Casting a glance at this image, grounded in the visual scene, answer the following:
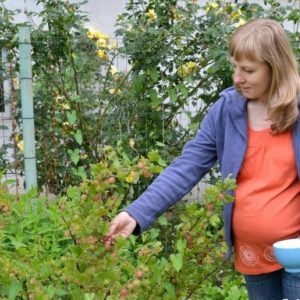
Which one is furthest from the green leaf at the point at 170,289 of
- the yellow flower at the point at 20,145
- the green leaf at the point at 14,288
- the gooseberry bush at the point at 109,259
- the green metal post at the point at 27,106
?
the yellow flower at the point at 20,145

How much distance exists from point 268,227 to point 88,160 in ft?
6.72

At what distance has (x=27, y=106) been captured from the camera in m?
3.73

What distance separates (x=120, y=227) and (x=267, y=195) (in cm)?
49

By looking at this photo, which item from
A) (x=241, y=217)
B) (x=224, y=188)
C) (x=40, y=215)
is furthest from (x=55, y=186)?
(x=224, y=188)

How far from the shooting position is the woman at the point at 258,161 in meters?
2.05

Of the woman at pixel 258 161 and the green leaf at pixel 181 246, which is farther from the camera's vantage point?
the woman at pixel 258 161

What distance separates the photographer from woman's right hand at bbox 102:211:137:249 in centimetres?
175

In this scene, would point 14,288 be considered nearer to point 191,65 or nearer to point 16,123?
point 16,123

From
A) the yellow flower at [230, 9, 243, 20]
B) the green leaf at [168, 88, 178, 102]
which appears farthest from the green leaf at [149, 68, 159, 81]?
the yellow flower at [230, 9, 243, 20]

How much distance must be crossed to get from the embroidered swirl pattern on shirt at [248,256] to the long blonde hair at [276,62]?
40 cm

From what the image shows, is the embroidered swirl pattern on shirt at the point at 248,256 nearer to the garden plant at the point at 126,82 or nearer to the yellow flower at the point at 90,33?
the garden plant at the point at 126,82

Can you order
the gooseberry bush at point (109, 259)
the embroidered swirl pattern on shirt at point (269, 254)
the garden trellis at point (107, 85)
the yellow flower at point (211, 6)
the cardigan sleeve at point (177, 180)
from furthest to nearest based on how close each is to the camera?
the yellow flower at point (211, 6) → the garden trellis at point (107, 85) → the embroidered swirl pattern on shirt at point (269, 254) → the cardigan sleeve at point (177, 180) → the gooseberry bush at point (109, 259)

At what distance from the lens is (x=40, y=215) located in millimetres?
3047

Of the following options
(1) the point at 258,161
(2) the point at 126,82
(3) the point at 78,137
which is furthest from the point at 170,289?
(2) the point at 126,82
